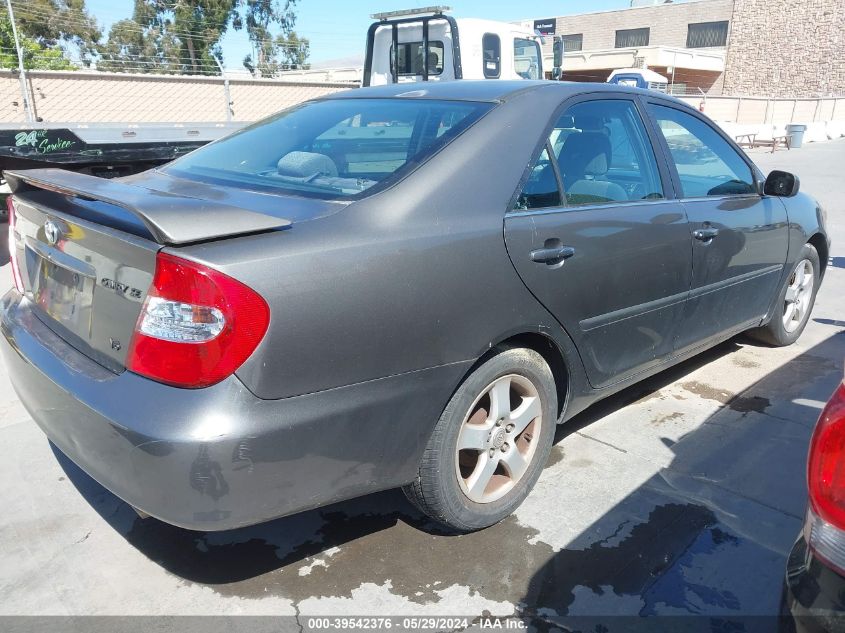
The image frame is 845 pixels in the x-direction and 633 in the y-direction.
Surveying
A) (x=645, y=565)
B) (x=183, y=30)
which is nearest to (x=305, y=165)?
(x=645, y=565)

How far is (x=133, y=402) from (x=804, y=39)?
2175 inches

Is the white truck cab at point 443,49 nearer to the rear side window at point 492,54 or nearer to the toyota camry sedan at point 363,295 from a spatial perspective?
the rear side window at point 492,54

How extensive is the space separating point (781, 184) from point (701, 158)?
568 millimetres

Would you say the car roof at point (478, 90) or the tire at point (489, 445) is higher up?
the car roof at point (478, 90)

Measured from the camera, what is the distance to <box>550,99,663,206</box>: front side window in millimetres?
3020

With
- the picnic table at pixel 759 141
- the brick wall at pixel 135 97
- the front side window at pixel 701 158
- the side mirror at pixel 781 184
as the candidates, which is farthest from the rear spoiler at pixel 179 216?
the picnic table at pixel 759 141

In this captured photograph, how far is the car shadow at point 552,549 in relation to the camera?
2.48m

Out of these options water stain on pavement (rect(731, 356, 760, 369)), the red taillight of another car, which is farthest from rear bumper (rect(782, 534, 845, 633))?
water stain on pavement (rect(731, 356, 760, 369))

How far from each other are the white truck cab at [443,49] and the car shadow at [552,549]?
9453 millimetres

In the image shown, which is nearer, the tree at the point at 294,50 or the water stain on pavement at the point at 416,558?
the water stain on pavement at the point at 416,558

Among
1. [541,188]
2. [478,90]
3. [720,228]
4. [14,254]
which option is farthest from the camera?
[720,228]

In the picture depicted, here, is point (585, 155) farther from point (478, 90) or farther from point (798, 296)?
point (798, 296)

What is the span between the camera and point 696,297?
3.59 metres

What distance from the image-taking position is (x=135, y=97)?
51.5ft
